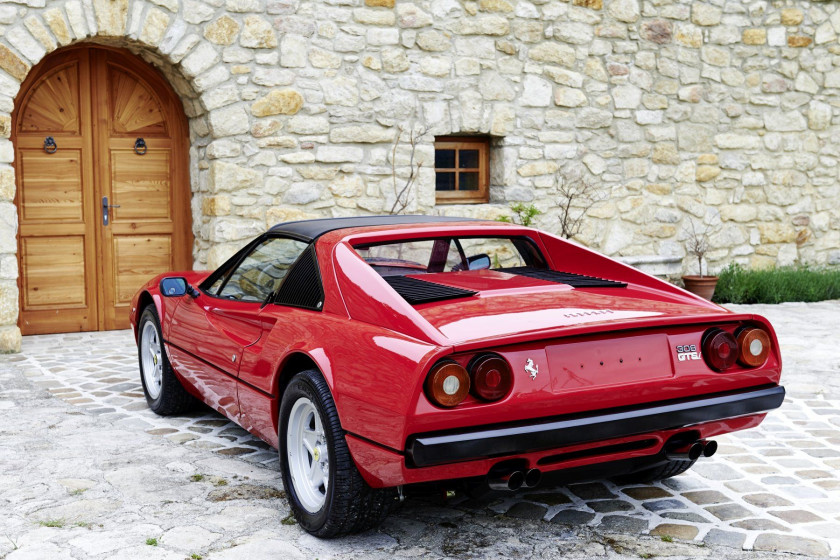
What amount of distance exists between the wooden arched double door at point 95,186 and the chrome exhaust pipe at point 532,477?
21.1ft

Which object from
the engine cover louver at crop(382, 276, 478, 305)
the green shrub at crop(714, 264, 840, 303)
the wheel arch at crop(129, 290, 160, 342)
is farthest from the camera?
the green shrub at crop(714, 264, 840, 303)

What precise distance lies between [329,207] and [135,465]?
15.6ft

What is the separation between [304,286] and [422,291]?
554mm

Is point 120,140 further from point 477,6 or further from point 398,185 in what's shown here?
point 477,6

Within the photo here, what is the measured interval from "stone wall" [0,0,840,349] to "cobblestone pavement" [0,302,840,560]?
3.29 meters

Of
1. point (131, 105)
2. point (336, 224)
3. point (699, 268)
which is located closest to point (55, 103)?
point (131, 105)

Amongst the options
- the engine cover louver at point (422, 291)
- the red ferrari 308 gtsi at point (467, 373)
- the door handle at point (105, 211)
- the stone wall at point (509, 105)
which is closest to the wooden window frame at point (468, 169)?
the stone wall at point (509, 105)

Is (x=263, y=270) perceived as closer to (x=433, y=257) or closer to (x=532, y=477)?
(x=433, y=257)

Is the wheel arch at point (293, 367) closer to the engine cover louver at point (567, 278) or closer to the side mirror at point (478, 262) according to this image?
the engine cover louver at point (567, 278)

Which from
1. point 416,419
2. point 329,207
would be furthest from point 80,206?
point 416,419

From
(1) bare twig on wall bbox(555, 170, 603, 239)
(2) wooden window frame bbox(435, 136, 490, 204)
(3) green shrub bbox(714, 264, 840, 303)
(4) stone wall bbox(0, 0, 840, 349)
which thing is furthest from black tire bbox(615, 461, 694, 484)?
(3) green shrub bbox(714, 264, 840, 303)

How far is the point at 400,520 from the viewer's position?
356 cm

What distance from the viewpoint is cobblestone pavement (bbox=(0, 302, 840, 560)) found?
3.29m

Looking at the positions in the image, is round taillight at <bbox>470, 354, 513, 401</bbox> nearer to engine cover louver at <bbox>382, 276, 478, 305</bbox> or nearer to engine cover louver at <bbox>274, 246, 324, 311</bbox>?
engine cover louver at <bbox>382, 276, 478, 305</bbox>
